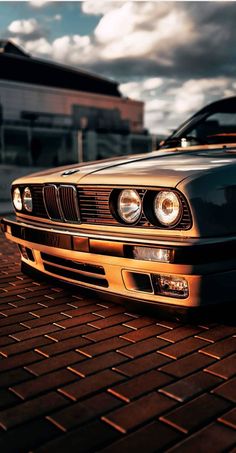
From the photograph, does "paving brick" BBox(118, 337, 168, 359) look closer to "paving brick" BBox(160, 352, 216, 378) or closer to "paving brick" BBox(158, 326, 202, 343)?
"paving brick" BBox(158, 326, 202, 343)

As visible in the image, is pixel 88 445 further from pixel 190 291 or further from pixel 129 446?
pixel 190 291

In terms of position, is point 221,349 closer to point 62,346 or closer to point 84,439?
point 62,346

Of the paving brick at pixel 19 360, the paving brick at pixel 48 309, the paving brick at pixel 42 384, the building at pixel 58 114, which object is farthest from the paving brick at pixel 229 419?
the building at pixel 58 114

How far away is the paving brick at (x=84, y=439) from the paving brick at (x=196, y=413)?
0.21 meters

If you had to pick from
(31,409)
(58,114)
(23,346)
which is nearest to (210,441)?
(31,409)

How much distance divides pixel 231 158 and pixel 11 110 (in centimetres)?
3328

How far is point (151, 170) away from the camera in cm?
243

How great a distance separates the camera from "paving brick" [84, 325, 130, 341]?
7.63ft

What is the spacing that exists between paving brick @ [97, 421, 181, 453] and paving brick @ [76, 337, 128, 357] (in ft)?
2.07

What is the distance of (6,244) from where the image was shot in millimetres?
5234

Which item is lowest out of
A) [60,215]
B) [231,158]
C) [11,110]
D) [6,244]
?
[6,244]

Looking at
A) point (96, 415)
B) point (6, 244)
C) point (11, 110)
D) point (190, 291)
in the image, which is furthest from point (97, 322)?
point (11, 110)

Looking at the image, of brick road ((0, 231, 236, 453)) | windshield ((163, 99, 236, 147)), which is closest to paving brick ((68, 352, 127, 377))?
brick road ((0, 231, 236, 453))

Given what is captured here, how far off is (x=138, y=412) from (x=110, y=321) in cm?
94
